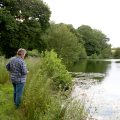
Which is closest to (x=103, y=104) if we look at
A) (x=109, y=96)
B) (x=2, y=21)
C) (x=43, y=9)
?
(x=109, y=96)

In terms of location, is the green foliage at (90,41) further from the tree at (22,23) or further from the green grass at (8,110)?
the green grass at (8,110)

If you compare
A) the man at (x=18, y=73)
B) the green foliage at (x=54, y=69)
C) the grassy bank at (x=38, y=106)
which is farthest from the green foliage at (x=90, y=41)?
the man at (x=18, y=73)

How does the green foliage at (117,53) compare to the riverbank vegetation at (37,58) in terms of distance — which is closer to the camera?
the riverbank vegetation at (37,58)

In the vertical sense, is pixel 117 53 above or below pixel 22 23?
below

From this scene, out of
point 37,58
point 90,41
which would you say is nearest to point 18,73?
point 37,58

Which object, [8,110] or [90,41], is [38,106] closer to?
[8,110]

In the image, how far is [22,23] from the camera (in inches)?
1687

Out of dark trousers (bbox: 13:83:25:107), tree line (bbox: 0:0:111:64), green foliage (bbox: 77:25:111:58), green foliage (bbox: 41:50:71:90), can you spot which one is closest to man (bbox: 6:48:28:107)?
dark trousers (bbox: 13:83:25:107)

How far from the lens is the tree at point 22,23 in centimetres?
3822

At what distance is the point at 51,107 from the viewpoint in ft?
28.5

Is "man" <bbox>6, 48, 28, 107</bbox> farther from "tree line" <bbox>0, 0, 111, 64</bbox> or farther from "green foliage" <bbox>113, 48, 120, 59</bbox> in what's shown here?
"green foliage" <bbox>113, 48, 120, 59</bbox>

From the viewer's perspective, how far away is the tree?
1505 inches

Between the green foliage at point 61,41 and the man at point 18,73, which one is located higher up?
the green foliage at point 61,41

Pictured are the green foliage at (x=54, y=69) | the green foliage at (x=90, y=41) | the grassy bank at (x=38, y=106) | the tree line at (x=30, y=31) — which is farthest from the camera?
the green foliage at (x=90, y=41)
